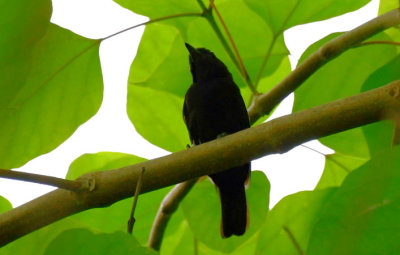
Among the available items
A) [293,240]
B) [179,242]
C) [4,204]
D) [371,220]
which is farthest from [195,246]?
[371,220]

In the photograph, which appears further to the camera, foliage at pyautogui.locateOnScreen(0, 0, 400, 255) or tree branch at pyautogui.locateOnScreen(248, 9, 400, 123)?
tree branch at pyautogui.locateOnScreen(248, 9, 400, 123)

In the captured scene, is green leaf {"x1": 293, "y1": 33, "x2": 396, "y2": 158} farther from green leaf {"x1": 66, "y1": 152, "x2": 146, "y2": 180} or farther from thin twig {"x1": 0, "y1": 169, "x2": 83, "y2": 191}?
A: thin twig {"x1": 0, "y1": 169, "x2": 83, "y2": 191}

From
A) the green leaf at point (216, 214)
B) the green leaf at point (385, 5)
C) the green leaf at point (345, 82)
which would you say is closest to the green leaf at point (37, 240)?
the green leaf at point (216, 214)

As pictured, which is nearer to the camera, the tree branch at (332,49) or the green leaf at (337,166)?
the tree branch at (332,49)

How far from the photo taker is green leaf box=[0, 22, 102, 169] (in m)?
1.12

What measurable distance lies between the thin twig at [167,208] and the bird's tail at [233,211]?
12cm

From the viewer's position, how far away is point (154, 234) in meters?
1.24

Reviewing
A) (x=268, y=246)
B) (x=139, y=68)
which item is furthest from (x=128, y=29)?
(x=268, y=246)

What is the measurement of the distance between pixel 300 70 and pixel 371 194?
0.90 m

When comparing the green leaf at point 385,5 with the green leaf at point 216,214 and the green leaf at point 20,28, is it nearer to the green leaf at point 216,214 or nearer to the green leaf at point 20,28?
the green leaf at point 216,214

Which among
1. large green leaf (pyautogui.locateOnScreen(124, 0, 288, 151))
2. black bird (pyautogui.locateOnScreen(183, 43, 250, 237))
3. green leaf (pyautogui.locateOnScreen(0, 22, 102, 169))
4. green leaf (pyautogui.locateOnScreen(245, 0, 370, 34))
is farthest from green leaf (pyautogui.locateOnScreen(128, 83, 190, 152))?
green leaf (pyautogui.locateOnScreen(245, 0, 370, 34))

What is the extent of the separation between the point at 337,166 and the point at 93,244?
2.58ft

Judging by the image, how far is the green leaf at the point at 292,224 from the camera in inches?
44.5

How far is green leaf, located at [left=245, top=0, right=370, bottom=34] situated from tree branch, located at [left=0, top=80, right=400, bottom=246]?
48cm
